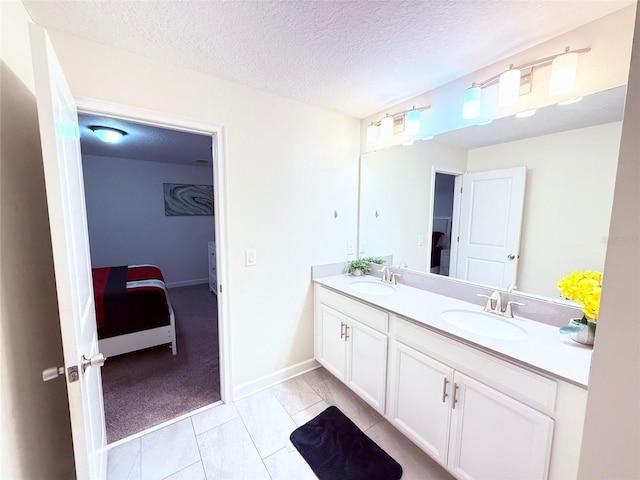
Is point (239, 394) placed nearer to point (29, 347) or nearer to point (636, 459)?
point (29, 347)

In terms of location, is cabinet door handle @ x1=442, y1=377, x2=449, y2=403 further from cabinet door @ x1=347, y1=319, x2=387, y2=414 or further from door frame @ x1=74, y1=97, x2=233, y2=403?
door frame @ x1=74, y1=97, x2=233, y2=403

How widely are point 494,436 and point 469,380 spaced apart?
0.75 feet

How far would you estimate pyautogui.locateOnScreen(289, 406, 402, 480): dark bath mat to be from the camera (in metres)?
1.45

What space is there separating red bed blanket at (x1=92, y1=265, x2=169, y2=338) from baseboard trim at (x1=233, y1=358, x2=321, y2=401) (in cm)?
115

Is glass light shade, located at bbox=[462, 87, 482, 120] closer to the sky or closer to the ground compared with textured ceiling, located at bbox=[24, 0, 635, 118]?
closer to the ground

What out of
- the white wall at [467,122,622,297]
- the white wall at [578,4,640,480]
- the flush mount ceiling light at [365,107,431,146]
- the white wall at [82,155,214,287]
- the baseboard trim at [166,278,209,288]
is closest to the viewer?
the white wall at [578,4,640,480]

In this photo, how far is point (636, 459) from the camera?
16.0 inches

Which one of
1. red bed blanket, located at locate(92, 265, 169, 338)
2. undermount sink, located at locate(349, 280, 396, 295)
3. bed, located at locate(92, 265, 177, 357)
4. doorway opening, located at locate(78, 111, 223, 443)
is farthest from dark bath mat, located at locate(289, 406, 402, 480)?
red bed blanket, located at locate(92, 265, 169, 338)

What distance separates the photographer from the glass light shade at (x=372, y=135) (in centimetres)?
225

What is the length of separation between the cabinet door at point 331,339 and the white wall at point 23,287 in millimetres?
1599

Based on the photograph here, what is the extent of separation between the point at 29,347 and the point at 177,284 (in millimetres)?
4247

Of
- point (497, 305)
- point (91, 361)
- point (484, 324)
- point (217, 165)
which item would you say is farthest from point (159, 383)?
point (497, 305)

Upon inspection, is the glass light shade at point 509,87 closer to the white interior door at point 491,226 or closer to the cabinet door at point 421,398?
the white interior door at point 491,226

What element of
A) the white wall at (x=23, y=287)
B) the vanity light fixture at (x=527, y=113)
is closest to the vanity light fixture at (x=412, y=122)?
the vanity light fixture at (x=527, y=113)
